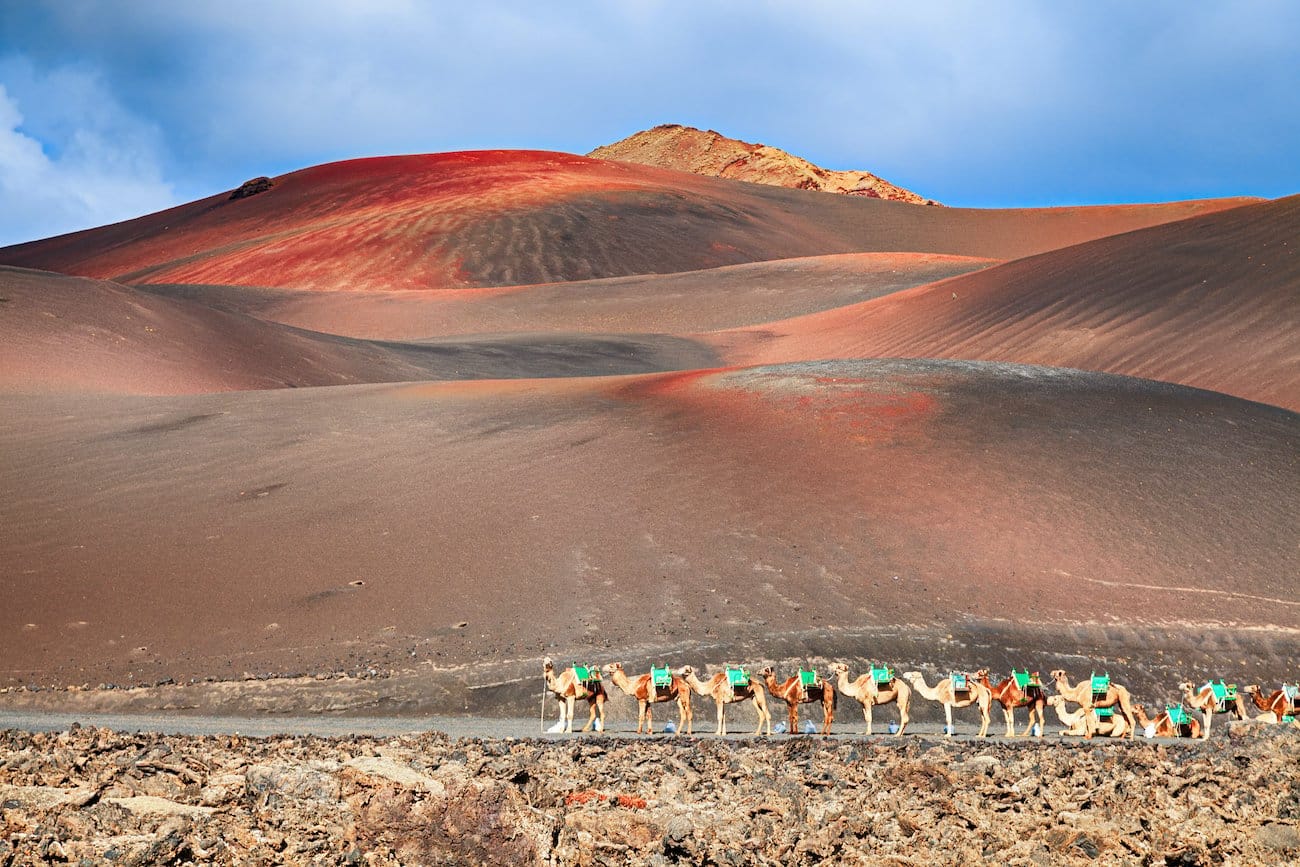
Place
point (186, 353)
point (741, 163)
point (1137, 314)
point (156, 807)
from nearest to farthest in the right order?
point (156, 807)
point (186, 353)
point (1137, 314)
point (741, 163)

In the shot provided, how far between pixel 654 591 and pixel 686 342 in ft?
117

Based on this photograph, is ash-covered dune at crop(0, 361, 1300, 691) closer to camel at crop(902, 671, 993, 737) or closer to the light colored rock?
camel at crop(902, 671, 993, 737)

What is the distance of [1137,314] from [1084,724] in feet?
90.1

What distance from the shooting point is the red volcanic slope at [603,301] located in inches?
2370

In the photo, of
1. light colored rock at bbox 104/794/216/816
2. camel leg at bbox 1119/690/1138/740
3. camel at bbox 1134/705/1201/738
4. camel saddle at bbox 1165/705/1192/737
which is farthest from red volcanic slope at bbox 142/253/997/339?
light colored rock at bbox 104/794/216/816

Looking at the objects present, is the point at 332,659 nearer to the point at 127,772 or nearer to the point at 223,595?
the point at 223,595

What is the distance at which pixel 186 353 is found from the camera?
34.4 m

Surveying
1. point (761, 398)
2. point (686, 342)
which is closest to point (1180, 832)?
point (761, 398)

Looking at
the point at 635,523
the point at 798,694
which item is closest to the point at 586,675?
the point at 798,694

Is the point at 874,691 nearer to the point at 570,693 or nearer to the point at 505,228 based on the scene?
the point at 570,693

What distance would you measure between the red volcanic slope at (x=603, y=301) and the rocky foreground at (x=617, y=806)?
160ft

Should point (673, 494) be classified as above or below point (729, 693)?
above

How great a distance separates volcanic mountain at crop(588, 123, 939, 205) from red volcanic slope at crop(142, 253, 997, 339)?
6271 centimetres

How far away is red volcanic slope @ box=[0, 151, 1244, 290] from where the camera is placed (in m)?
78.8
